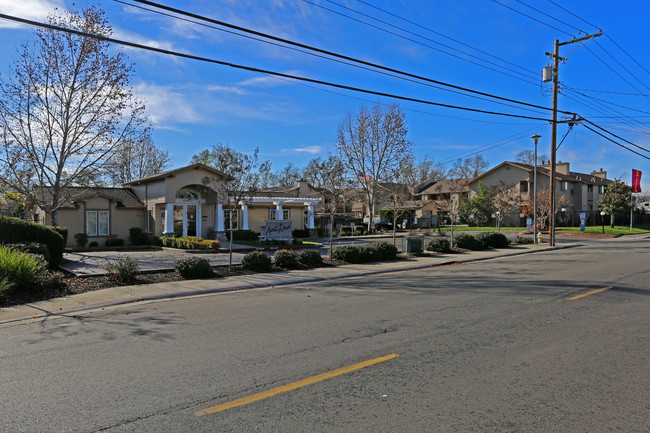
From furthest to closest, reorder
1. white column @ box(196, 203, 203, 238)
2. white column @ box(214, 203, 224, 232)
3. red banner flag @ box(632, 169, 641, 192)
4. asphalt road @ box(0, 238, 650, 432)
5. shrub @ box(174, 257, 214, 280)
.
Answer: red banner flag @ box(632, 169, 641, 192) < white column @ box(196, 203, 203, 238) < white column @ box(214, 203, 224, 232) < shrub @ box(174, 257, 214, 280) < asphalt road @ box(0, 238, 650, 432)

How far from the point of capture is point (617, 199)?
152 feet

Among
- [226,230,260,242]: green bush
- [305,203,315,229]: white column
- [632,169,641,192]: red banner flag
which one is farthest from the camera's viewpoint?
[632,169,641,192]: red banner flag

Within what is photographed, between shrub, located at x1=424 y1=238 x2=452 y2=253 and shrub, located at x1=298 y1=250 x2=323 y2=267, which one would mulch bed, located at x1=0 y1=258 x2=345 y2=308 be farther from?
shrub, located at x1=424 y1=238 x2=452 y2=253

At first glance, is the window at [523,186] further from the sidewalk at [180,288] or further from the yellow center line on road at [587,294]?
the yellow center line on road at [587,294]

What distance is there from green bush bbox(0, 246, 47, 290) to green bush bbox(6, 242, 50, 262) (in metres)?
1.96

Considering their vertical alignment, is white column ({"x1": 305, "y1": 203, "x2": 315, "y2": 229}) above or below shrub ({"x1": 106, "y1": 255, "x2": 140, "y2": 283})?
above

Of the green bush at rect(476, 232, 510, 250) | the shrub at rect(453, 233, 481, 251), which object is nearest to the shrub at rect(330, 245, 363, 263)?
the shrub at rect(453, 233, 481, 251)

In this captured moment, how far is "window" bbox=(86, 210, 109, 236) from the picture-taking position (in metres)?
28.1

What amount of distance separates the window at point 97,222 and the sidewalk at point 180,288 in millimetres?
19543

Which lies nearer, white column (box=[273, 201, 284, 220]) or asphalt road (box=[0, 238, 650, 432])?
asphalt road (box=[0, 238, 650, 432])

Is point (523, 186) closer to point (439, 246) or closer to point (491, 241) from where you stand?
point (491, 241)

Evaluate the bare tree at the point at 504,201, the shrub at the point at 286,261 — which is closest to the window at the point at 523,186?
the bare tree at the point at 504,201

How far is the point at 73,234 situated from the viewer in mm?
27359

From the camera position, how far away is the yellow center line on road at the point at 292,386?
3.95 meters
